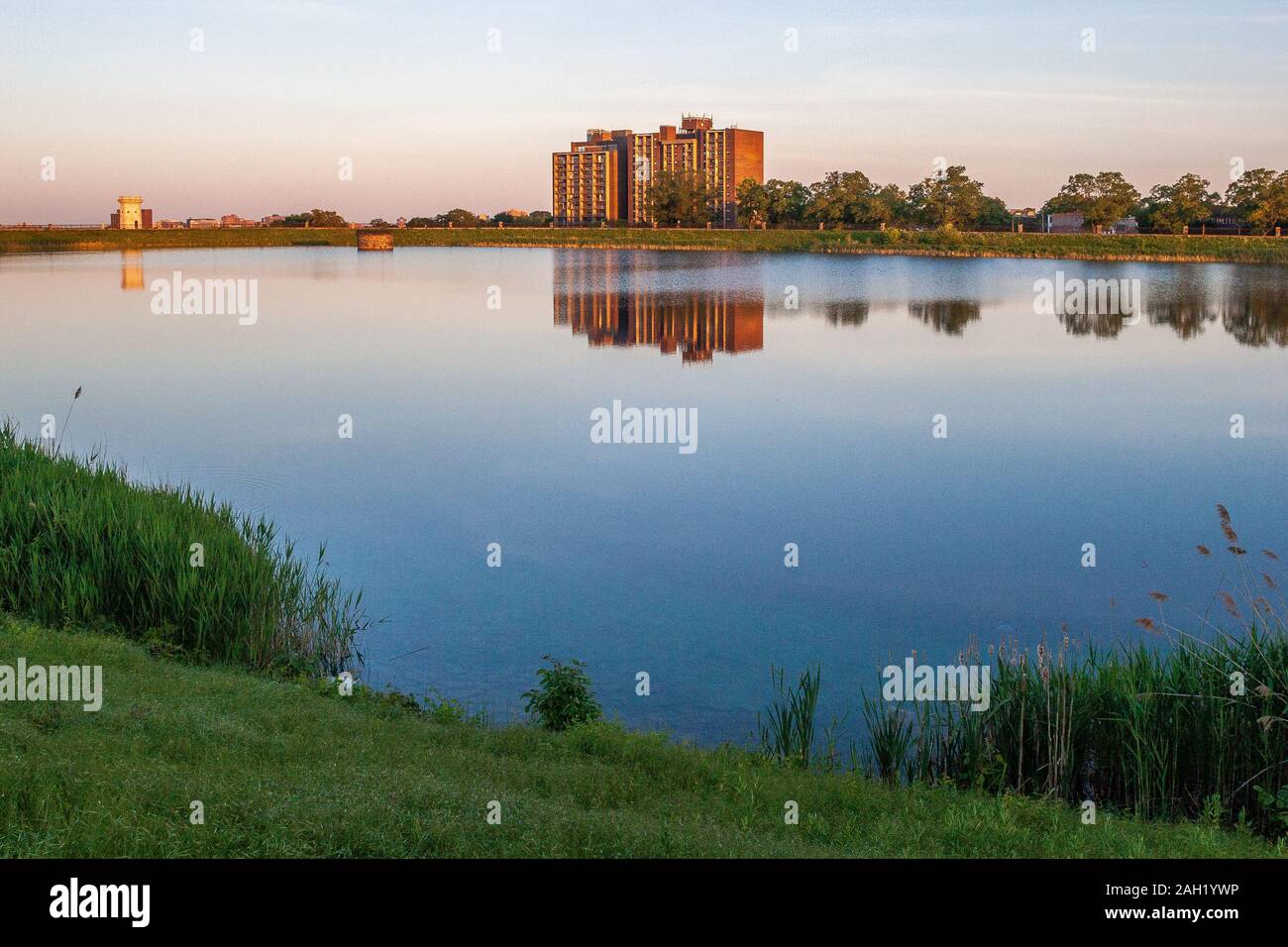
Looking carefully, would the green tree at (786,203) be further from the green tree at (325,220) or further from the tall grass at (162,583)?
the tall grass at (162,583)

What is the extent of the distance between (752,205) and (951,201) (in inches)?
1052

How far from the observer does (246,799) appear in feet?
20.1

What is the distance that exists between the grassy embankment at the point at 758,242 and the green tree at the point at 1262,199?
7712 millimetres

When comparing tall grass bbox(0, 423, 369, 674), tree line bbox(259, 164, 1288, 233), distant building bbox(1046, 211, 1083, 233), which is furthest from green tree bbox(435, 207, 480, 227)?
tall grass bbox(0, 423, 369, 674)

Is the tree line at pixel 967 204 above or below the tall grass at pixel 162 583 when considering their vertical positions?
above

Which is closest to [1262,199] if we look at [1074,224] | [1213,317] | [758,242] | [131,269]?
[1074,224]

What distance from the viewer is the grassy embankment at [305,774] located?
583 centimetres

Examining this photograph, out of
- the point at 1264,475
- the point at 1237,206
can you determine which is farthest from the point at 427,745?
the point at 1237,206

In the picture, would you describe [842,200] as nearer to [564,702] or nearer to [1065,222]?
[1065,222]

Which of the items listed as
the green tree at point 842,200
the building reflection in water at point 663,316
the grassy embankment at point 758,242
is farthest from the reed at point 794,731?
the green tree at point 842,200

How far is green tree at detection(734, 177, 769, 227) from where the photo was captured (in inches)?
5315

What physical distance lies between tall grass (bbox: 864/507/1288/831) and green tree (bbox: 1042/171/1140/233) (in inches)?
4382

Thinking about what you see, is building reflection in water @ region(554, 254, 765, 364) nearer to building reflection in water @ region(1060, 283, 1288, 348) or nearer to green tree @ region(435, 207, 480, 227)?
building reflection in water @ region(1060, 283, 1288, 348)
